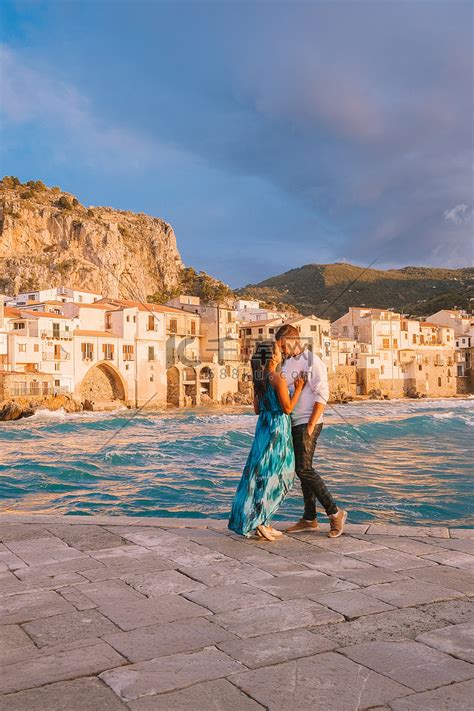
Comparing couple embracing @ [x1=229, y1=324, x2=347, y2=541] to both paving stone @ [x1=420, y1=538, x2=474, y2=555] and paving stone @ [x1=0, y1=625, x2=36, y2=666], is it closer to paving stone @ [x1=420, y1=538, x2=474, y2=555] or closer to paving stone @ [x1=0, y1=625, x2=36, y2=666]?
paving stone @ [x1=420, y1=538, x2=474, y2=555]

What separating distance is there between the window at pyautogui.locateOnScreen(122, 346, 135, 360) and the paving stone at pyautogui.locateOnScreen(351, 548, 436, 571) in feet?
165

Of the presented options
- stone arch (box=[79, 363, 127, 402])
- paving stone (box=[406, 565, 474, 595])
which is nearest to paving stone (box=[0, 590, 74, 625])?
paving stone (box=[406, 565, 474, 595])

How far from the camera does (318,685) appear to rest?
2.75 metres

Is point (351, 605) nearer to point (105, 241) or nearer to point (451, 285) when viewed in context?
point (105, 241)

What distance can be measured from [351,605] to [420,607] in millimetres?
398

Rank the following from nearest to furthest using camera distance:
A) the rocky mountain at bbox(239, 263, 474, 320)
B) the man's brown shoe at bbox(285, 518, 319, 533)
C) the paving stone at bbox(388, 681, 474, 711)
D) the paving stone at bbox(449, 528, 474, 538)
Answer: the paving stone at bbox(388, 681, 474, 711) → the paving stone at bbox(449, 528, 474, 538) → the man's brown shoe at bbox(285, 518, 319, 533) → the rocky mountain at bbox(239, 263, 474, 320)

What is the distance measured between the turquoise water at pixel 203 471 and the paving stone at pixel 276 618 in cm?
644

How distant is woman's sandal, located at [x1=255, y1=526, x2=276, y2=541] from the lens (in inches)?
214

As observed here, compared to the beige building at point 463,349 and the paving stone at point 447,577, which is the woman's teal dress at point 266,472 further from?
the beige building at point 463,349

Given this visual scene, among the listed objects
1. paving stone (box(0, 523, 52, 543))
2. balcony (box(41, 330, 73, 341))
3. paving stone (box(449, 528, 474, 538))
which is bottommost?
paving stone (box(449, 528, 474, 538))

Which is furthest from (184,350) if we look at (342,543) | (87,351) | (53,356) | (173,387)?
(342,543)

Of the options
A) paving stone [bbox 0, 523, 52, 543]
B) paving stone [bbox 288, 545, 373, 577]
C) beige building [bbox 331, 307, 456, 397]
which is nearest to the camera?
paving stone [bbox 288, 545, 373, 577]

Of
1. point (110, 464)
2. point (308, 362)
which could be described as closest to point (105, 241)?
point (110, 464)

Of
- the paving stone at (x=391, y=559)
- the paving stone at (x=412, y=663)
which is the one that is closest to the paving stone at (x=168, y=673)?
the paving stone at (x=412, y=663)
